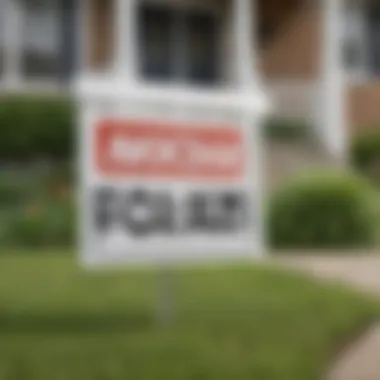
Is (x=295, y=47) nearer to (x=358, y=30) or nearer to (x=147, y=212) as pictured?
(x=358, y=30)

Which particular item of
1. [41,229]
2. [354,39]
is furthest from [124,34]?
[354,39]

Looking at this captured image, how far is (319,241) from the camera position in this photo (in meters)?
13.5

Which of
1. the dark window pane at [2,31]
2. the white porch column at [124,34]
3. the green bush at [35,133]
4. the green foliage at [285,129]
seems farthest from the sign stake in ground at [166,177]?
the green foliage at [285,129]

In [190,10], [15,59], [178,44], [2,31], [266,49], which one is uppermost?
[190,10]

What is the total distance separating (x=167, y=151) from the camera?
8.06 m

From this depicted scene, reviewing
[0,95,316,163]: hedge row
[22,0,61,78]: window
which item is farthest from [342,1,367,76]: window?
[0,95,316,163]: hedge row

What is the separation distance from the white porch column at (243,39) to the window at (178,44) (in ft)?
2.73

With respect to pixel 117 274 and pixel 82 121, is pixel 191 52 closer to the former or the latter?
pixel 117 274

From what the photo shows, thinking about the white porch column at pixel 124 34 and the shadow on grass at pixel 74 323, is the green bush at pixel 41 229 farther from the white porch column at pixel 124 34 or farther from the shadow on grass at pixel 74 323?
the white porch column at pixel 124 34

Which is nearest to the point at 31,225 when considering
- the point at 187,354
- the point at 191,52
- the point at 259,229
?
the point at 259,229

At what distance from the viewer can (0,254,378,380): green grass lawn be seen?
707 cm

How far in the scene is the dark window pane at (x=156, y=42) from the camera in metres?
21.9

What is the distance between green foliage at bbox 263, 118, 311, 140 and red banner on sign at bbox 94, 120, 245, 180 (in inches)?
496

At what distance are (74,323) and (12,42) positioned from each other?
12.2 meters
